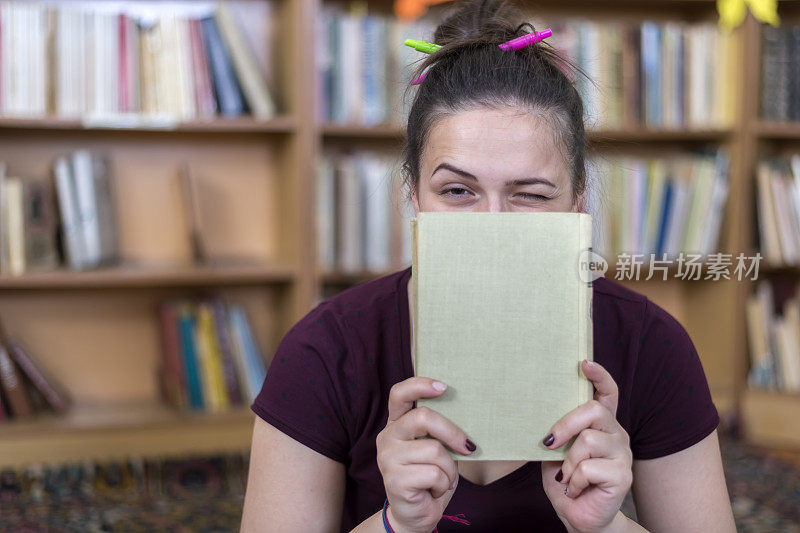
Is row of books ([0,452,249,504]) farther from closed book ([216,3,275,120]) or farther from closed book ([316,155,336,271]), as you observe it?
closed book ([216,3,275,120])

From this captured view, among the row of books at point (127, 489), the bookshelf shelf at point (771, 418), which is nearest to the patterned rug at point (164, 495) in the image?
the row of books at point (127, 489)

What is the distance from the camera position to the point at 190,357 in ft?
7.85

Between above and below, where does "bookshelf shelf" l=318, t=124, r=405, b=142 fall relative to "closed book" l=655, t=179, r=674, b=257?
above

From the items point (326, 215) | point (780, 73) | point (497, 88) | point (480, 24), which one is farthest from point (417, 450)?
point (780, 73)

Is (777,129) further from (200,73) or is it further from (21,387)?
(21,387)

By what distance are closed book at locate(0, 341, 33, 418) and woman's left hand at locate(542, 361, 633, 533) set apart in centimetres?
187

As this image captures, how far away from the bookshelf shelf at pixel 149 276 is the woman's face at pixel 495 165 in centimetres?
141

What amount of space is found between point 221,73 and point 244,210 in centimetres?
47

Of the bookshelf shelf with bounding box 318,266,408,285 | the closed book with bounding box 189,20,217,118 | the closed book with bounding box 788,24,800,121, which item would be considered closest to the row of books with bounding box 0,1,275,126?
the closed book with bounding box 189,20,217,118

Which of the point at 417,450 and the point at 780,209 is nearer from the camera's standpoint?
the point at 417,450

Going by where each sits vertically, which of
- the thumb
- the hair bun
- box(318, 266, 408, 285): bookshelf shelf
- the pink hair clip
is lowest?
box(318, 266, 408, 285): bookshelf shelf

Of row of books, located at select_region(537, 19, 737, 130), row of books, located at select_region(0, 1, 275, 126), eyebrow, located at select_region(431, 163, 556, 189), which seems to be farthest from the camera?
row of books, located at select_region(537, 19, 737, 130)

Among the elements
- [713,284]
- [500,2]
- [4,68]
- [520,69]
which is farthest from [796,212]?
[4,68]

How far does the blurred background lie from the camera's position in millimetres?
2229
